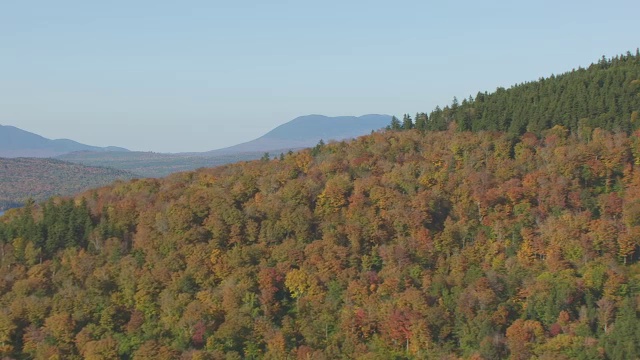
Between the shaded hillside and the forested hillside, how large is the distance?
3286mm

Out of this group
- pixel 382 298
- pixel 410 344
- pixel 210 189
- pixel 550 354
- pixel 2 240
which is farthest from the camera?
pixel 210 189

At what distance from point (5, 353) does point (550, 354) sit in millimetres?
42528

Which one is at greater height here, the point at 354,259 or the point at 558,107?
the point at 558,107

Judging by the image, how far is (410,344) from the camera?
6769 centimetres

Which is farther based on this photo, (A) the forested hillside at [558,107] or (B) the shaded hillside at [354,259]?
(A) the forested hillside at [558,107]

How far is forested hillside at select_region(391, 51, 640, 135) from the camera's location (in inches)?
3868

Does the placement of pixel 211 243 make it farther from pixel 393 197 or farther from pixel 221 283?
pixel 393 197

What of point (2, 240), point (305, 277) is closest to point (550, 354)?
point (305, 277)

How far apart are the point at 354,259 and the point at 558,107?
3692 cm

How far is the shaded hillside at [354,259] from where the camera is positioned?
67625 mm

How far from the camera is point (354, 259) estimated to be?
79.6m

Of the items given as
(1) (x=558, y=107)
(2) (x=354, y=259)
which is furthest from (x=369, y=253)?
(1) (x=558, y=107)

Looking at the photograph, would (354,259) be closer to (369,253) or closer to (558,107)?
(369,253)

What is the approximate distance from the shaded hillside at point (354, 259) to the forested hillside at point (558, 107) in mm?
3286
